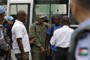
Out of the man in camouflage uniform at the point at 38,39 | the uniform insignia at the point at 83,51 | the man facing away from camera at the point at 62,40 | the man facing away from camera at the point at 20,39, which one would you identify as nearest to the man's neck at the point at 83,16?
the uniform insignia at the point at 83,51

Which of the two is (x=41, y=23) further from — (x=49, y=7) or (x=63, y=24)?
(x=49, y=7)

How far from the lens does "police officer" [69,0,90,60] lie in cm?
182

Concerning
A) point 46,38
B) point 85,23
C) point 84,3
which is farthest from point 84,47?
point 46,38

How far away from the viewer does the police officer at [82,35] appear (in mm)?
1817

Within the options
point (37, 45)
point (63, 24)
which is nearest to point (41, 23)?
point (37, 45)

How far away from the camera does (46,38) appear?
9.04 metres

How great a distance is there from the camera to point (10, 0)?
13383 millimetres

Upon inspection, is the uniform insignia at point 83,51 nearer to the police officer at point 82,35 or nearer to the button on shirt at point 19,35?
the police officer at point 82,35

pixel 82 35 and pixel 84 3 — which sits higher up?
pixel 84 3

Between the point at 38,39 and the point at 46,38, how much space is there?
0.91 ft

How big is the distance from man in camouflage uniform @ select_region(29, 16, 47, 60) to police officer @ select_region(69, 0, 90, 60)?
6.80 m

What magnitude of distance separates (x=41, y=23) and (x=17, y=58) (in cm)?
182

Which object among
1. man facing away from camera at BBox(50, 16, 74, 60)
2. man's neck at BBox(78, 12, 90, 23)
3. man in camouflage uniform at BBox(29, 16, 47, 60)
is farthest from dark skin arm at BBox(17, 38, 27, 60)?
man's neck at BBox(78, 12, 90, 23)

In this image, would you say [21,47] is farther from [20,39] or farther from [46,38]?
[46,38]
